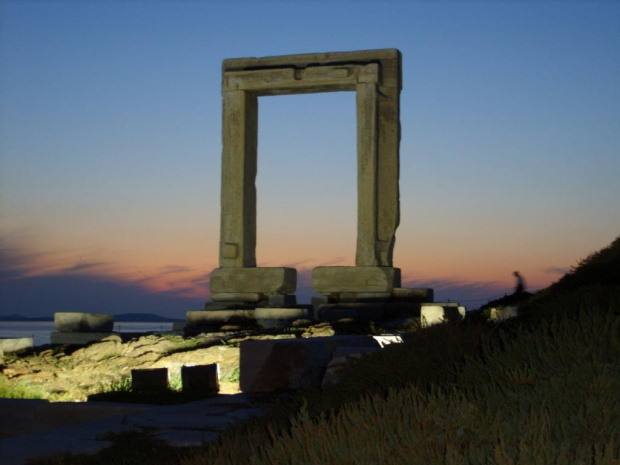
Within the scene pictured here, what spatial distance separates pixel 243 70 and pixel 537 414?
1638cm

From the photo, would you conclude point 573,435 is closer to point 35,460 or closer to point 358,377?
point 358,377

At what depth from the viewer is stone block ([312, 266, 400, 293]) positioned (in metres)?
17.2

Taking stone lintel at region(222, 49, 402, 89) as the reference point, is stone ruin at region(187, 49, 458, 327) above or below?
below

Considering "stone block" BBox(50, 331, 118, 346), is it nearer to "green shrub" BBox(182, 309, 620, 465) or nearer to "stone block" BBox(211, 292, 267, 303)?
"stone block" BBox(211, 292, 267, 303)

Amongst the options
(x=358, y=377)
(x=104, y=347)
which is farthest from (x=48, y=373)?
(x=358, y=377)

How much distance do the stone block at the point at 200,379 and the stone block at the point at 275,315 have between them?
7737mm

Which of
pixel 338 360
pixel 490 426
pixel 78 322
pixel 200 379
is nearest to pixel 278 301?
pixel 78 322

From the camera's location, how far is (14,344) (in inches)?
565

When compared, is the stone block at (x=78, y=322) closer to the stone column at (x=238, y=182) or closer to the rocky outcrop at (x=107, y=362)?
the rocky outcrop at (x=107, y=362)

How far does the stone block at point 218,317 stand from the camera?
56.3ft

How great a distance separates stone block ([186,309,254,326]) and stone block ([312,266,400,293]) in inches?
63.3

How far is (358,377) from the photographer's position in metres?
5.45

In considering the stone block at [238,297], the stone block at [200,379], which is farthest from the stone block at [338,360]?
Answer: the stone block at [238,297]

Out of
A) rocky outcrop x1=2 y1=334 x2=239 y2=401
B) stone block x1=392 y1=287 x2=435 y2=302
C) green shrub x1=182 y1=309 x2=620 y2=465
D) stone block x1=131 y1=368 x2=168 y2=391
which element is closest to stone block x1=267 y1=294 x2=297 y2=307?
stone block x1=392 y1=287 x2=435 y2=302
